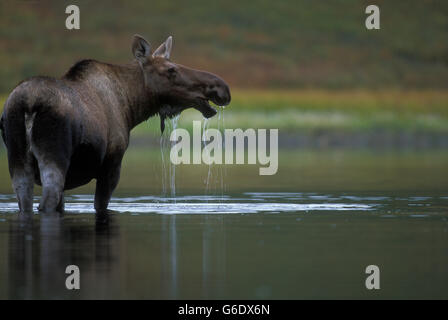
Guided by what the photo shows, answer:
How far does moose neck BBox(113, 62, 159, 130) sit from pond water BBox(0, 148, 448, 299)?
1312 millimetres

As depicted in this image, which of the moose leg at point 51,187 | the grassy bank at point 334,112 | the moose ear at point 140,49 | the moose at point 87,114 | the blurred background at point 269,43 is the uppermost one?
the blurred background at point 269,43

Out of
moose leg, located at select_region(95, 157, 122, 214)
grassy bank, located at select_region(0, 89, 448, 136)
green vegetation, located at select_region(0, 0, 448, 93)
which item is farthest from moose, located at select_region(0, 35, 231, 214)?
green vegetation, located at select_region(0, 0, 448, 93)

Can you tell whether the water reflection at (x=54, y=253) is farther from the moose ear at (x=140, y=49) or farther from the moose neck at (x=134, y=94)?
the moose ear at (x=140, y=49)

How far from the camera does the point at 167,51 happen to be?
1504 centimetres

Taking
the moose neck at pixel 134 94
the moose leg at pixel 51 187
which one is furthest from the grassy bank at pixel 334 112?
the moose leg at pixel 51 187

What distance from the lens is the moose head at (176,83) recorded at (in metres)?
14.6

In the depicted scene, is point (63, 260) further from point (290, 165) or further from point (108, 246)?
point (290, 165)

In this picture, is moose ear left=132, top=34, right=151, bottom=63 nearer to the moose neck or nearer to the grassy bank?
the moose neck

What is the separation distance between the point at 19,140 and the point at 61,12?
109393 mm

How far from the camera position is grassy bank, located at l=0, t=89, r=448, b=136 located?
6500cm

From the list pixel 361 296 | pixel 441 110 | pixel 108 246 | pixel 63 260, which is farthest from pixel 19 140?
pixel 441 110

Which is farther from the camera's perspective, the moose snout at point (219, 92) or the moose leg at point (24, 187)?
the moose snout at point (219, 92)

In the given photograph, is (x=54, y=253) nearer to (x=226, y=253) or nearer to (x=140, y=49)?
(x=226, y=253)

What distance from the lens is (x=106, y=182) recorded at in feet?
46.2
